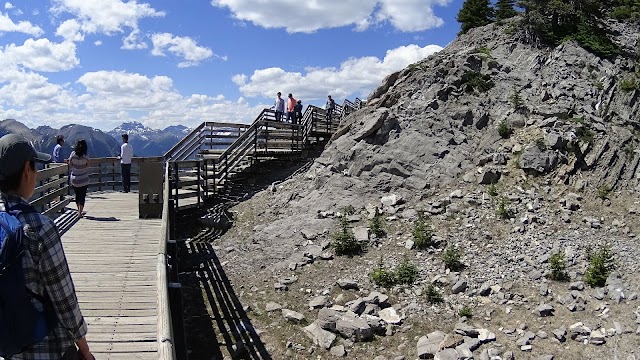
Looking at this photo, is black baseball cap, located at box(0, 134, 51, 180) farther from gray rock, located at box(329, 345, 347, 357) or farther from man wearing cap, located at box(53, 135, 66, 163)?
man wearing cap, located at box(53, 135, 66, 163)

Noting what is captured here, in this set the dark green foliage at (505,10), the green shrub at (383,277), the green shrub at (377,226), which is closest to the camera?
the green shrub at (383,277)

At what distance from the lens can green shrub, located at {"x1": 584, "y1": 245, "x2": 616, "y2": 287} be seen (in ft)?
34.7

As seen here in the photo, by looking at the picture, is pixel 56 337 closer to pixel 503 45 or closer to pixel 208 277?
pixel 208 277

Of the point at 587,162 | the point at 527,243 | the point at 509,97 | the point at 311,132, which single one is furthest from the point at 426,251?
the point at 311,132

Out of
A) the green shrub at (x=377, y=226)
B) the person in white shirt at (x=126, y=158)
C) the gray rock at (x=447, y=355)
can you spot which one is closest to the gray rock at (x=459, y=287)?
the gray rock at (x=447, y=355)

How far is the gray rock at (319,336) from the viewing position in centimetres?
1046

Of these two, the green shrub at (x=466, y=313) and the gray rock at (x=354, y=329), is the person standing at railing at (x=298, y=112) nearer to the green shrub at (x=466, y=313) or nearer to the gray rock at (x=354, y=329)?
the gray rock at (x=354, y=329)

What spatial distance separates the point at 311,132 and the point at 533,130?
12.1 meters

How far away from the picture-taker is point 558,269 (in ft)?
36.3

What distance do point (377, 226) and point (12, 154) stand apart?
1210cm

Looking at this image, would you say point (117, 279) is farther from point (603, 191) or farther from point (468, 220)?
point (603, 191)

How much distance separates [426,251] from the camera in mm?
13188

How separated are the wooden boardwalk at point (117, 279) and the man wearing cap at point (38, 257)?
388cm

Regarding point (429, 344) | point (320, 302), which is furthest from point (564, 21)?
point (429, 344)
